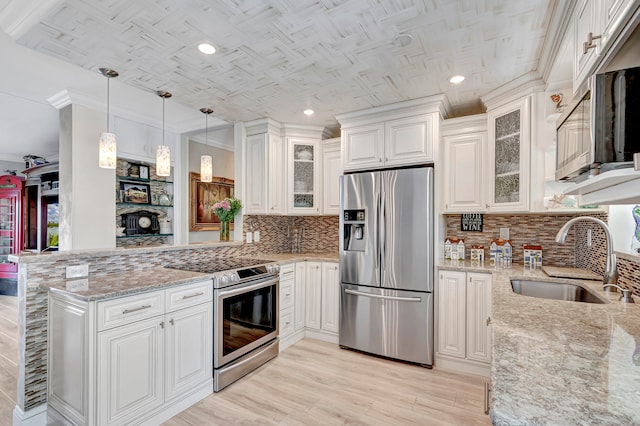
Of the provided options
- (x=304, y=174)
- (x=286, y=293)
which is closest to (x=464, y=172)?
(x=304, y=174)

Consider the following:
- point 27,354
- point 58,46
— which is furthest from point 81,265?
point 58,46

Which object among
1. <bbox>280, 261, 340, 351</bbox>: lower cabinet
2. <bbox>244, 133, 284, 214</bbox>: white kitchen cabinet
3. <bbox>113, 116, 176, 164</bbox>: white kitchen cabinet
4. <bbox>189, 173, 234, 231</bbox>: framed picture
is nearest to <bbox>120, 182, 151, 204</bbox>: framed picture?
<bbox>113, 116, 176, 164</bbox>: white kitchen cabinet

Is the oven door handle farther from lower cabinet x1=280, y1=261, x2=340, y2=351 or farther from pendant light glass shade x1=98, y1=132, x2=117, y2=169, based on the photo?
pendant light glass shade x1=98, y1=132, x2=117, y2=169

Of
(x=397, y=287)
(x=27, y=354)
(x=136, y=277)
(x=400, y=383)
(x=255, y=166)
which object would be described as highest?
(x=255, y=166)

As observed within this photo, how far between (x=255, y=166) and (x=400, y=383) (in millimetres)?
A: 2704

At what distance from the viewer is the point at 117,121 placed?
3615 millimetres

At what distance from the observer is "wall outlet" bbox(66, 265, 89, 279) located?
2195mm

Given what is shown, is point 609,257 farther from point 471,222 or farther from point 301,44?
point 301,44

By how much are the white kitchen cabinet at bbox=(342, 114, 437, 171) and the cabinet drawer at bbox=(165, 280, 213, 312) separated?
6.18 ft

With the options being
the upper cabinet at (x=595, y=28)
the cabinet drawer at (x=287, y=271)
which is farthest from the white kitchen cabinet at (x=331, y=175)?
the upper cabinet at (x=595, y=28)

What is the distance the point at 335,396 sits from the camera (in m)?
2.43

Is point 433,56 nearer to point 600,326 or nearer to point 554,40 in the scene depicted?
point 554,40

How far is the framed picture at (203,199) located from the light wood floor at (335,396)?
7.99 ft

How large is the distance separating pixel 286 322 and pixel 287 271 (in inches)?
21.6
